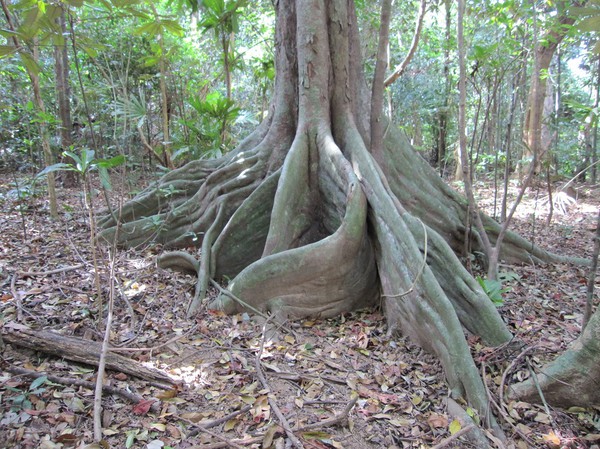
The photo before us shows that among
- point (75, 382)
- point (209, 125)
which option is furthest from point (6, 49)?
point (209, 125)

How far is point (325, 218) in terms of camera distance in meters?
4.25

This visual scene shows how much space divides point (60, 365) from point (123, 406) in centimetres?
51

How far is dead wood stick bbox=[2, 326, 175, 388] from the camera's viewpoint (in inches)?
96.3

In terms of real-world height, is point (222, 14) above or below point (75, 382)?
above

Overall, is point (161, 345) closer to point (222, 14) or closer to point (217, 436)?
point (217, 436)

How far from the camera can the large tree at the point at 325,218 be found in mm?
3170

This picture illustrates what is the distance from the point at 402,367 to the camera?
2.97m

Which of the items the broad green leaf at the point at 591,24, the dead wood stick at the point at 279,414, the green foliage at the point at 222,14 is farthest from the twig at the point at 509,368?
the green foliage at the point at 222,14

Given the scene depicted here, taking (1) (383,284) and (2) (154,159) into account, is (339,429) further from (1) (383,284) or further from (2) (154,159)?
(2) (154,159)

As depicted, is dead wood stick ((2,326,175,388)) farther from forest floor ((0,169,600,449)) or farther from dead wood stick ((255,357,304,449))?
dead wood stick ((255,357,304,449))

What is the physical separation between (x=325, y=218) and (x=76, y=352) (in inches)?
99.9

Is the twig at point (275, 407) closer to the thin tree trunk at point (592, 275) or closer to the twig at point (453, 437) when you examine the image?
the twig at point (453, 437)

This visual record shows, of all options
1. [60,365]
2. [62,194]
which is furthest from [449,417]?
[62,194]

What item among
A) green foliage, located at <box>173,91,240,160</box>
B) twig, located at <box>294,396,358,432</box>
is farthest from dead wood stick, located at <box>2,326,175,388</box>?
green foliage, located at <box>173,91,240,160</box>
